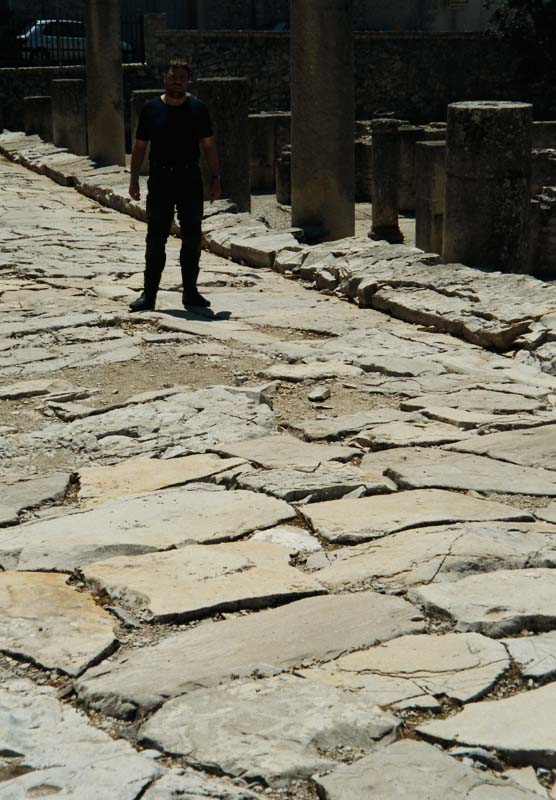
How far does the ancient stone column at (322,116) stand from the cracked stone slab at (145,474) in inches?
259

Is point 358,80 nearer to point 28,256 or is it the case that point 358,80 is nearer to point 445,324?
point 28,256

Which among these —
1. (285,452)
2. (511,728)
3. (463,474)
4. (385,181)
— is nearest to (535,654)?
(511,728)

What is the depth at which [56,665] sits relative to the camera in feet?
11.2

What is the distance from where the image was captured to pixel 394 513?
453 cm

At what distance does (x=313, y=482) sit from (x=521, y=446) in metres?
1.00

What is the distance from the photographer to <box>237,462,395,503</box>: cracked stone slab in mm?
4766

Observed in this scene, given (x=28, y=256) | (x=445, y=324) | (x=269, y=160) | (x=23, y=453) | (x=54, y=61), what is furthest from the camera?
(x=54, y=61)

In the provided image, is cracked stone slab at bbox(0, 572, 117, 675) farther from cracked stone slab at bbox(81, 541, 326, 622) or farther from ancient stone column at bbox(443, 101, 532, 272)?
ancient stone column at bbox(443, 101, 532, 272)

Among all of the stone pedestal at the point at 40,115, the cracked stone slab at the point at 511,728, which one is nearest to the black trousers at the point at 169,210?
the cracked stone slab at the point at 511,728

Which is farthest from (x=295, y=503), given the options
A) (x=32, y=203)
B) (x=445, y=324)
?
(x=32, y=203)

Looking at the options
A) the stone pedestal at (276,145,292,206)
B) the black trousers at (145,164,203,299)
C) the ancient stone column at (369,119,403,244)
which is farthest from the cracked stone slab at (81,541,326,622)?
the stone pedestal at (276,145,292,206)

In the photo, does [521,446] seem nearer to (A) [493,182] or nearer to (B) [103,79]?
(A) [493,182]

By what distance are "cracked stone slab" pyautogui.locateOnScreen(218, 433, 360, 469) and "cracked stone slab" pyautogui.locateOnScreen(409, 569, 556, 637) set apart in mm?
1318

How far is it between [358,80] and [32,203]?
750 inches
